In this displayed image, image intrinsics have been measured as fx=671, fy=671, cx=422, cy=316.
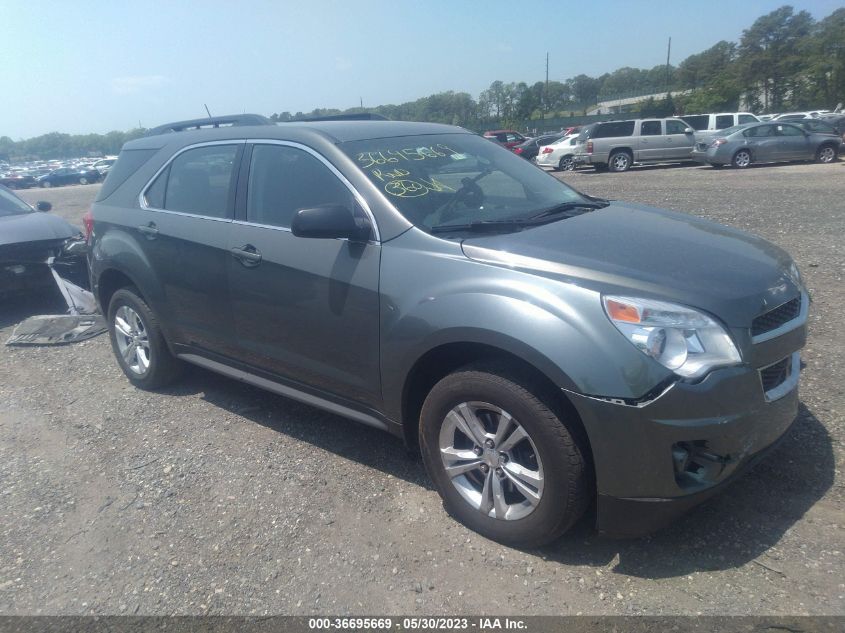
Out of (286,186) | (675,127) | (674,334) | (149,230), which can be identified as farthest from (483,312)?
(675,127)

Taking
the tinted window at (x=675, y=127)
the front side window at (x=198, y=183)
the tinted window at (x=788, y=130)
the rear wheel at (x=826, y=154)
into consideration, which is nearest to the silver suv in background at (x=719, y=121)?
the tinted window at (x=675, y=127)

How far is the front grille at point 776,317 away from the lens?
2.77 metres

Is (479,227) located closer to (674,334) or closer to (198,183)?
(674,334)

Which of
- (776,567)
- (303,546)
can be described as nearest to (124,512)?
(303,546)

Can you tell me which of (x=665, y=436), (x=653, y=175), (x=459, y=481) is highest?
(x=665, y=436)

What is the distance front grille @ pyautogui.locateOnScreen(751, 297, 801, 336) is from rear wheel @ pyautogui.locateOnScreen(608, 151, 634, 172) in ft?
69.3

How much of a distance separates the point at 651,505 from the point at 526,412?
0.60 metres

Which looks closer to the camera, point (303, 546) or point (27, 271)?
point (303, 546)

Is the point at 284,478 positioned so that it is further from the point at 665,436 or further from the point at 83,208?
the point at 83,208

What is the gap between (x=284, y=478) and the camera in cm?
379

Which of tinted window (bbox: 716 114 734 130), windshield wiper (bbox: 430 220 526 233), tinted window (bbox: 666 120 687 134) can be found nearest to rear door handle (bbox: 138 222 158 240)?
windshield wiper (bbox: 430 220 526 233)

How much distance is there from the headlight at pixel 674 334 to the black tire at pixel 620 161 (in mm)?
21666

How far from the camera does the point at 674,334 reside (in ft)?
8.57

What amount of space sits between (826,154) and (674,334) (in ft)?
72.7
